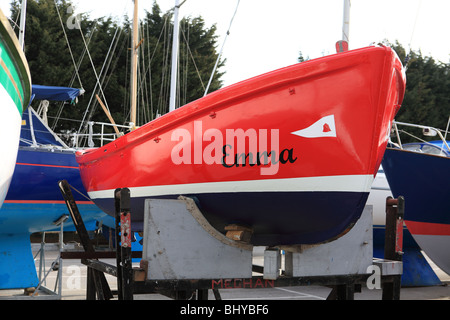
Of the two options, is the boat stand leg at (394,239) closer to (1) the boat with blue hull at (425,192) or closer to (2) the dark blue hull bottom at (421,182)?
(1) the boat with blue hull at (425,192)

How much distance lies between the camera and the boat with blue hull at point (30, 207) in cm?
727

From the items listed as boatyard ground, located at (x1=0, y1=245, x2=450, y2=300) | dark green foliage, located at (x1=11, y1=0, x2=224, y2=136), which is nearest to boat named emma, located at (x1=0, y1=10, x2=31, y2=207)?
boatyard ground, located at (x1=0, y1=245, x2=450, y2=300)

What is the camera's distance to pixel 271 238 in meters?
3.52

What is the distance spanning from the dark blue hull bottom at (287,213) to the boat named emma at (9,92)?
1.13m

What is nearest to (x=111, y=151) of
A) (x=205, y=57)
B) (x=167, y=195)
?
(x=167, y=195)

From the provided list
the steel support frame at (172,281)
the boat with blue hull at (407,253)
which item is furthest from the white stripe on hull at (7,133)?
the boat with blue hull at (407,253)

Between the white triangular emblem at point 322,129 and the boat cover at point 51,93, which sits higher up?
the boat cover at point 51,93

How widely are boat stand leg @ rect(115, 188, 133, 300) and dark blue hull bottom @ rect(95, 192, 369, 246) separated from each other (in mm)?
501

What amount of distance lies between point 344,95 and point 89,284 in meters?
2.73

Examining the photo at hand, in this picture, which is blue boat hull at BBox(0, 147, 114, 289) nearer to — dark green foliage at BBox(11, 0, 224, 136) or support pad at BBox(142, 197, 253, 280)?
support pad at BBox(142, 197, 253, 280)

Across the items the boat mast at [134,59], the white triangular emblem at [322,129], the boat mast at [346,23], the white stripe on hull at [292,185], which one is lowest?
the white stripe on hull at [292,185]

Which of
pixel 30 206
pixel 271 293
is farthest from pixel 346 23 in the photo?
pixel 30 206

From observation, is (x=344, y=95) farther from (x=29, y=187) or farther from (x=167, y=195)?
(x=29, y=187)
